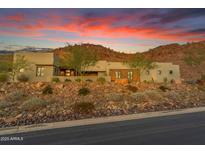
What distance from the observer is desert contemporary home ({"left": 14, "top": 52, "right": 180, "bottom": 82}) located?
40188 mm

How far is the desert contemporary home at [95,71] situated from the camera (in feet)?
132

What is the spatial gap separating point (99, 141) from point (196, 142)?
3155 millimetres

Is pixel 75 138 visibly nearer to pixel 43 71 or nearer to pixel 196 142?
pixel 196 142

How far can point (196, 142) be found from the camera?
743 centimetres

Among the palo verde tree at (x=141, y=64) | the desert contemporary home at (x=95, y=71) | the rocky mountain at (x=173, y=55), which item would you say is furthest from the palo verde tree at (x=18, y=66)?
the rocky mountain at (x=173, y=55)

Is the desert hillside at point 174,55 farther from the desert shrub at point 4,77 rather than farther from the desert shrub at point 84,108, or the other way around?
the desert shrub at point 84,108

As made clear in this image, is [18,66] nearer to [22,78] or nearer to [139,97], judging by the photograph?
[22,78]

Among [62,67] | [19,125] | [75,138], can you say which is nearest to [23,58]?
[62,67]

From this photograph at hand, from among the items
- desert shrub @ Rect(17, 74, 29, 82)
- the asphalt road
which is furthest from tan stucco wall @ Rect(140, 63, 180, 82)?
the asphalt road

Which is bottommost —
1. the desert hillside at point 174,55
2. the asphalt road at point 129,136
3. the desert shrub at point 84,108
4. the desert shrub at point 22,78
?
the asphalt road at point 129,136

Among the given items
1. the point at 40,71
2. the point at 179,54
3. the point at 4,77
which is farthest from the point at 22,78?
the point at 179,54

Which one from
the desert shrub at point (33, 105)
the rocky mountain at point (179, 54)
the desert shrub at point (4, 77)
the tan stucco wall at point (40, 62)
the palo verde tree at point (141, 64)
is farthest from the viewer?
the rocky mountain at point (179, 54)

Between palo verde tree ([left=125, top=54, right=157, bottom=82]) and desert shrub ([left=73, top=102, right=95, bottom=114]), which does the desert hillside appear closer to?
palo verde tree ([left=125, top=54, right=157, bottom=82])

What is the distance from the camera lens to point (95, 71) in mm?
47688
